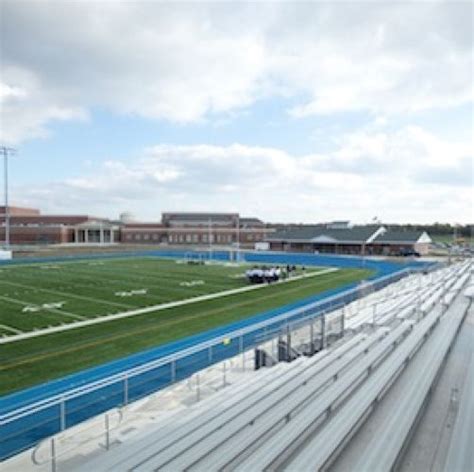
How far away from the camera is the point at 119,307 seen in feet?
67.1

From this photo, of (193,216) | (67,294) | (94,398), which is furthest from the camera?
(193,216)

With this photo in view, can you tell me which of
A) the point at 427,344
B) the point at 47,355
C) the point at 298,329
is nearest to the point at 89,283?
the point at 47,355

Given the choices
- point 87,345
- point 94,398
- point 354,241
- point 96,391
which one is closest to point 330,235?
point 354,241

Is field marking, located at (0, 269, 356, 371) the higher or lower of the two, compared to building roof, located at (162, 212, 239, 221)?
lower

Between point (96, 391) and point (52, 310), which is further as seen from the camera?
point (52, 310)

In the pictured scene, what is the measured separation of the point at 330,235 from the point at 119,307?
1848 inches

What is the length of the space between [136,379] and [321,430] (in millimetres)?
6364

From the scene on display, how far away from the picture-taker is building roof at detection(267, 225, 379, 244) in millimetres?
60844

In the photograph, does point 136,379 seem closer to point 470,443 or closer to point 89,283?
point 470,443

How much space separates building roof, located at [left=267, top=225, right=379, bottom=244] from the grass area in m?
23.3

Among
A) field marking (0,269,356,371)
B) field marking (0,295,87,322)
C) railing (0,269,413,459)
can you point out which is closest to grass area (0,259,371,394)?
field marking (0,269,356,371)

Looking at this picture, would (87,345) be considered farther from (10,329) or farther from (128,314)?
(128,314)

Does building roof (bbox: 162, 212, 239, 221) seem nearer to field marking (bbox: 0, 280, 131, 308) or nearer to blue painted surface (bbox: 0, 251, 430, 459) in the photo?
field marking (bbox: 0, 280, 131, 308)

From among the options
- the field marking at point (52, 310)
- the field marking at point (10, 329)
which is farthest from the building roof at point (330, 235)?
the field marking at point (10, 329)
